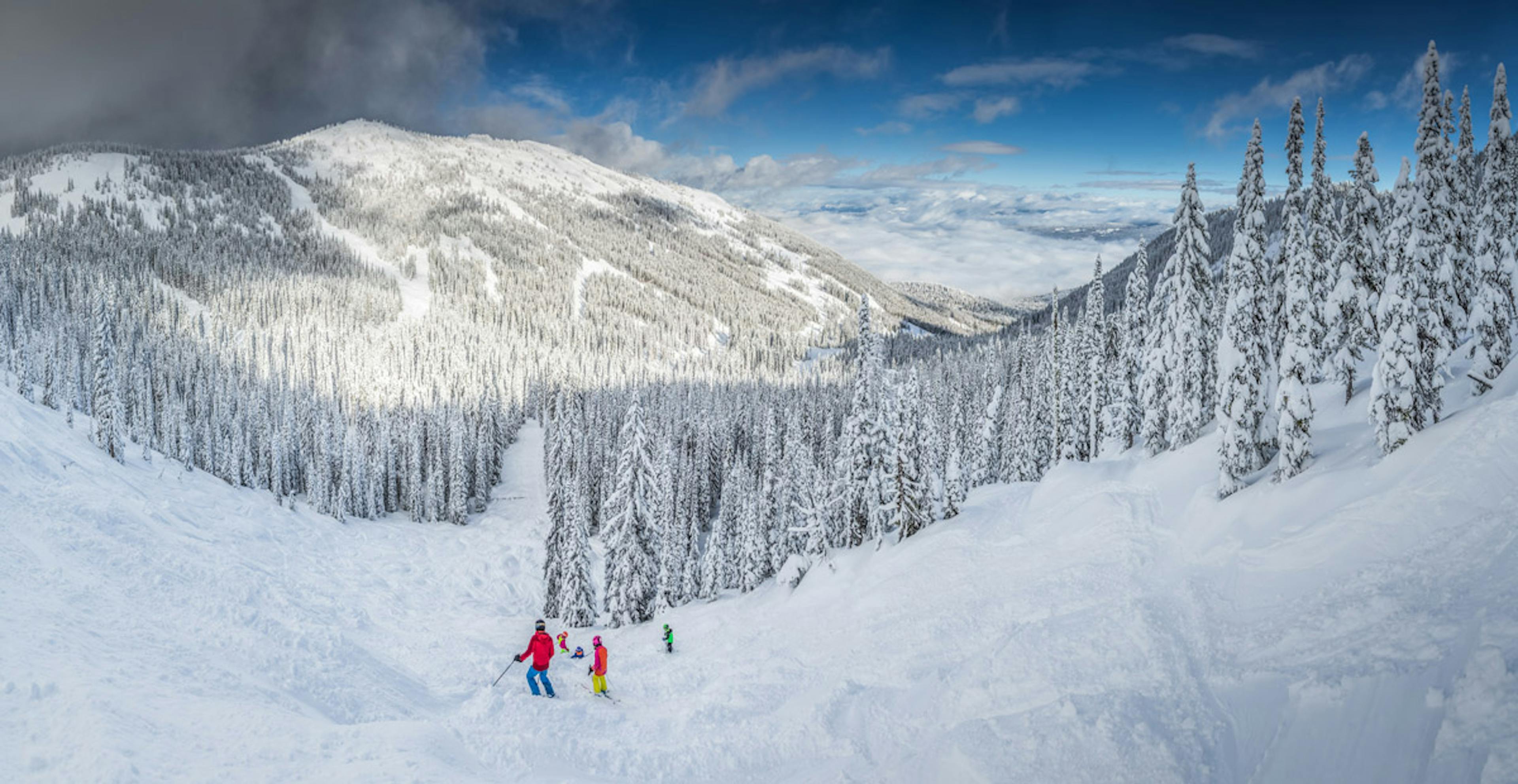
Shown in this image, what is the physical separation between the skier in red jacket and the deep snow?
2.92 feet

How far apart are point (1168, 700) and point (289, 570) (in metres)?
43.6

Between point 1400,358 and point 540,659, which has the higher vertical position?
point 1400,358

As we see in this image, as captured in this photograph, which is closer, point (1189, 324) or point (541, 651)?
point (541, 651)

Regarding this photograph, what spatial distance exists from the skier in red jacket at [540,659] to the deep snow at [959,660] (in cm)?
89

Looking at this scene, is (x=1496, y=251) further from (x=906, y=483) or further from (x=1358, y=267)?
(x=906, y=483)

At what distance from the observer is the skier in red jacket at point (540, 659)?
16.8 meters

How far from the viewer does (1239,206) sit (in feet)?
77.4

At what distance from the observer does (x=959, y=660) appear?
1493cm

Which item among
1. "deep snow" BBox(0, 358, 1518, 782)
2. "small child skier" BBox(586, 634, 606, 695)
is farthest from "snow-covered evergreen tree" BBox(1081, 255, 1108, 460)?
"small child skier" BBox(586, 634, 606, 695)

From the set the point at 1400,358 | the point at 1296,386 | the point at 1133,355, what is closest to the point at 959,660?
the point at 1296,386

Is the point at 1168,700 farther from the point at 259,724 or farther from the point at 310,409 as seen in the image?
the point at 310,409

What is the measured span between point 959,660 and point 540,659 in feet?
34.5

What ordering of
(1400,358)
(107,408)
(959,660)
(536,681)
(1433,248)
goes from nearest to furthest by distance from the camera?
1. (959,660)
2. (1400,358)
3. (1433,248)
4. (536,681)
5. (107,408)

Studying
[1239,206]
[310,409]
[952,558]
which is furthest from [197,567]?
[310,409]
